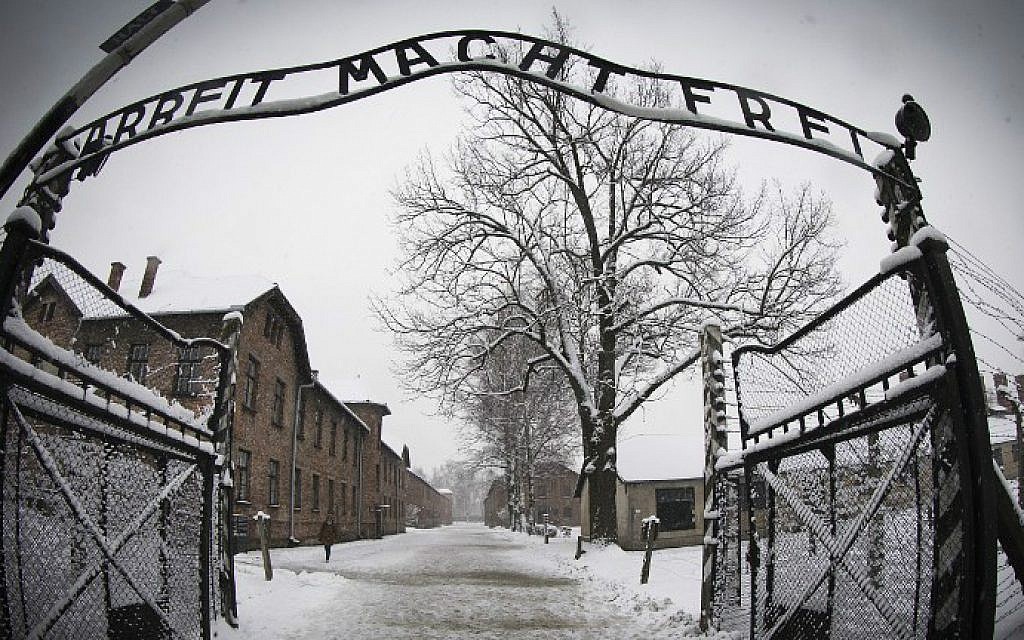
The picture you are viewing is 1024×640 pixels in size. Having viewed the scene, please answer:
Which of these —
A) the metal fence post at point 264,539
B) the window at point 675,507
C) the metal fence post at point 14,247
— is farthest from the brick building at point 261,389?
the window at point 675,507

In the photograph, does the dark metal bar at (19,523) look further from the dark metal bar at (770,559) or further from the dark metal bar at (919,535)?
the dark metal bar at (770,559)

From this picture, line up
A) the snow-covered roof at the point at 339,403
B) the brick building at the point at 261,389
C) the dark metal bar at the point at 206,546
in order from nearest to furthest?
the dark metal bar at the point at 206,546, the brick building at the point at 261,389, the snow-covered roof at the point at 339,403

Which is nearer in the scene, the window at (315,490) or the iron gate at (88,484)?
the iron gate at (88,484)

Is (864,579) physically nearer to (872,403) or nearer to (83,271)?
(872,403)

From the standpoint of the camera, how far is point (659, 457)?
27688mm

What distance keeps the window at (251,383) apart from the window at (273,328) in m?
1.28

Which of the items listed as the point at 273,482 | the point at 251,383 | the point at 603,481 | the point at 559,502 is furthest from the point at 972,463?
the point at 559,502

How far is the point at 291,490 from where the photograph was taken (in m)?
21.4

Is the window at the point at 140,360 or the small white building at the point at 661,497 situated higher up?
the window at the point at 140,360

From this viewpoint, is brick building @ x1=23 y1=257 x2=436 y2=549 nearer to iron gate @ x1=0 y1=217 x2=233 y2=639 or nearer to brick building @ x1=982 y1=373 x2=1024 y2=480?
iron gate @ x1=0 y1=217 x2=233 y2=639

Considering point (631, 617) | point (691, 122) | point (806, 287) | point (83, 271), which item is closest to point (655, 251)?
point (806, 287)

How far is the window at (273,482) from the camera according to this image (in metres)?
19.8

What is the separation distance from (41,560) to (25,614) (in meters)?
0.27

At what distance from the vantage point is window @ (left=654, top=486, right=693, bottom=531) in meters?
25.6
